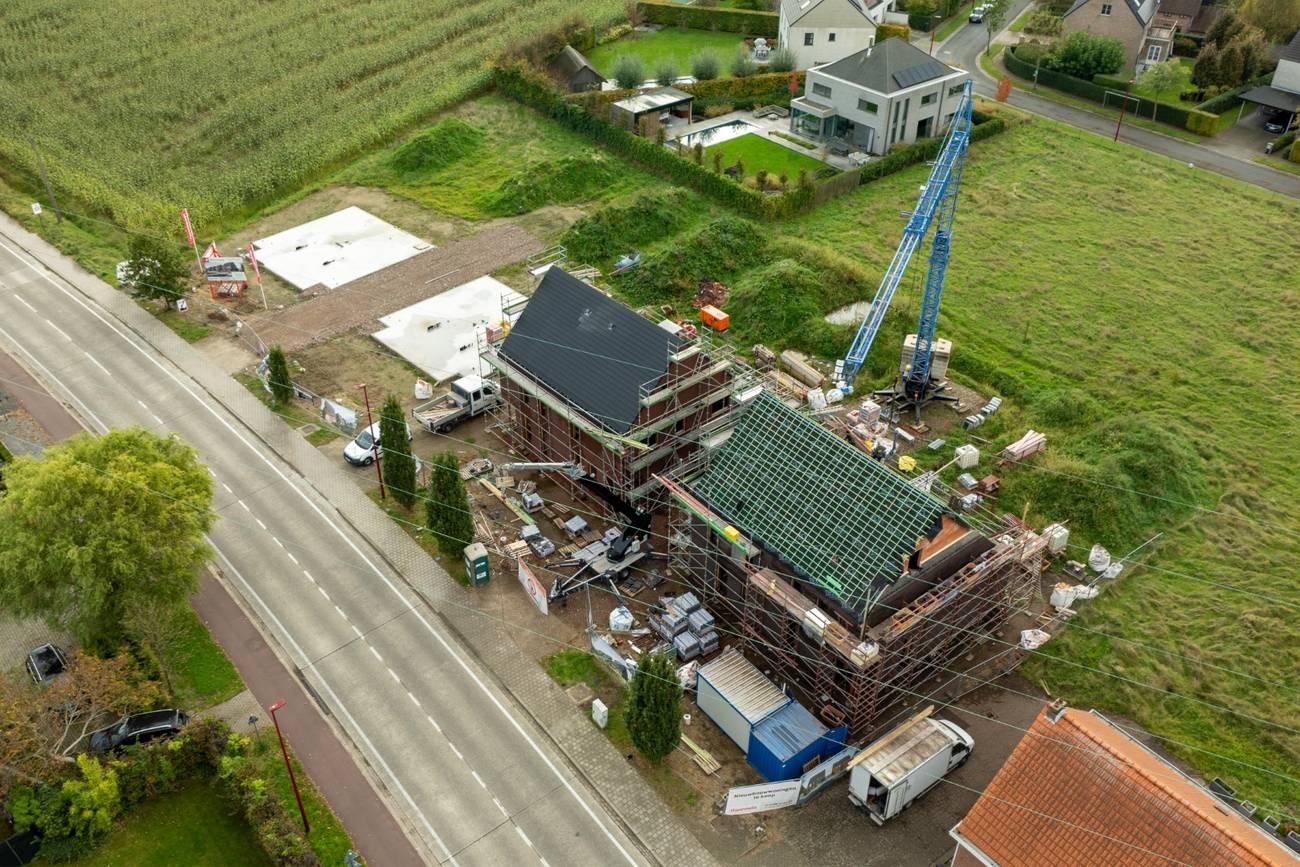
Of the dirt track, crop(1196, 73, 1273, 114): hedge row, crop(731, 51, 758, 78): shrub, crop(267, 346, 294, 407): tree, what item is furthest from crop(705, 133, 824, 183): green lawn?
crop(267, 346, 294, 407): tree

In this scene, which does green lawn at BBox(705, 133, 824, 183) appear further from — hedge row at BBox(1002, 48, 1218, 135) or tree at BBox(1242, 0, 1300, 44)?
tree at BBox(1242, 0, 1300, 44)

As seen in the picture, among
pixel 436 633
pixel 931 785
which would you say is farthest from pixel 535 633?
pixel 931 785

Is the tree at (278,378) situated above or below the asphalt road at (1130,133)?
below

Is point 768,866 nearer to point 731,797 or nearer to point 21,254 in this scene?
point 731,797

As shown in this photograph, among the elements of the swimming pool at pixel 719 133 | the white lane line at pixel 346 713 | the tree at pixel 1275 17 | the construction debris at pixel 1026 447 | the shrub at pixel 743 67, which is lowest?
the white lane line at pixel 346 713

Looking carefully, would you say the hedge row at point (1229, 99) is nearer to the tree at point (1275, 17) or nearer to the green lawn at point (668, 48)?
the tree at point (1275, 17)

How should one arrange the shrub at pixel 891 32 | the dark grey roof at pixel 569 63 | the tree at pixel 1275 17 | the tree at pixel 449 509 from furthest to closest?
the shrub at pixel 891 32, the tree at pixel 1275 17, the dark grey roof at pixel 569 63, the tree at pixel 449 509

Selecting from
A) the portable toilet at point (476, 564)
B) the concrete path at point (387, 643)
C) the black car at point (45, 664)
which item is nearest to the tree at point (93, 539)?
Answer: the black car at point (45, 664)
